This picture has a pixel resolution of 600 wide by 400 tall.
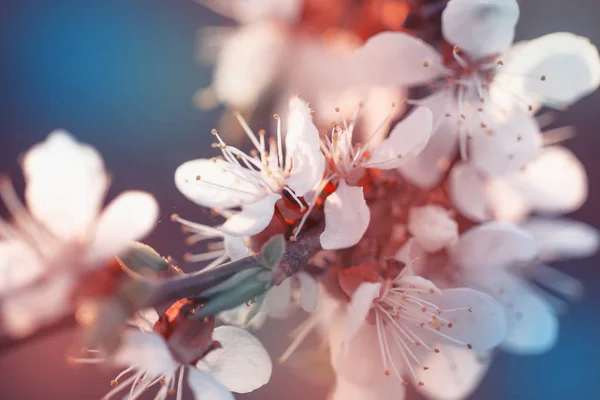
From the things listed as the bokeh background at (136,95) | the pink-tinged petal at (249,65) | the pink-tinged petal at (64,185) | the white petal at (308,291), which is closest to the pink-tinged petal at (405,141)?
the white petal at (308,291)

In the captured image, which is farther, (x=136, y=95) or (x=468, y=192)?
(x=136, y=95)

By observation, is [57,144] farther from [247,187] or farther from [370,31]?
[370,31]

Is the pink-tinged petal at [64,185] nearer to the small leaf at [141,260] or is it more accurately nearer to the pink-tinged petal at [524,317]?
the small leaf at [141,260]

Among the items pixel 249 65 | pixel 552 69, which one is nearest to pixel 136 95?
pixel 249 65

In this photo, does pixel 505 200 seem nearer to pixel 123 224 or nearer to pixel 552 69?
pixel 552 69

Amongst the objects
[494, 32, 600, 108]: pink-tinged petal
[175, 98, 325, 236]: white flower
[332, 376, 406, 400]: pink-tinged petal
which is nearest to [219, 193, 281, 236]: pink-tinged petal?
[175, 98, 325, 236]: white flower

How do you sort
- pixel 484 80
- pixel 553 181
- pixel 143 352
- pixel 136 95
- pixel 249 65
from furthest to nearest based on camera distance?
1. pixel 136 95
2. pixel 249 65
3. pixel 553 181
4. pixel 484 80
5. pixel 143 352

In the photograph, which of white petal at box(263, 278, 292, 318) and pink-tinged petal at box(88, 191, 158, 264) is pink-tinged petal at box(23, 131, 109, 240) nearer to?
pink-tinged petal at box(88, 191, 158, 264)
